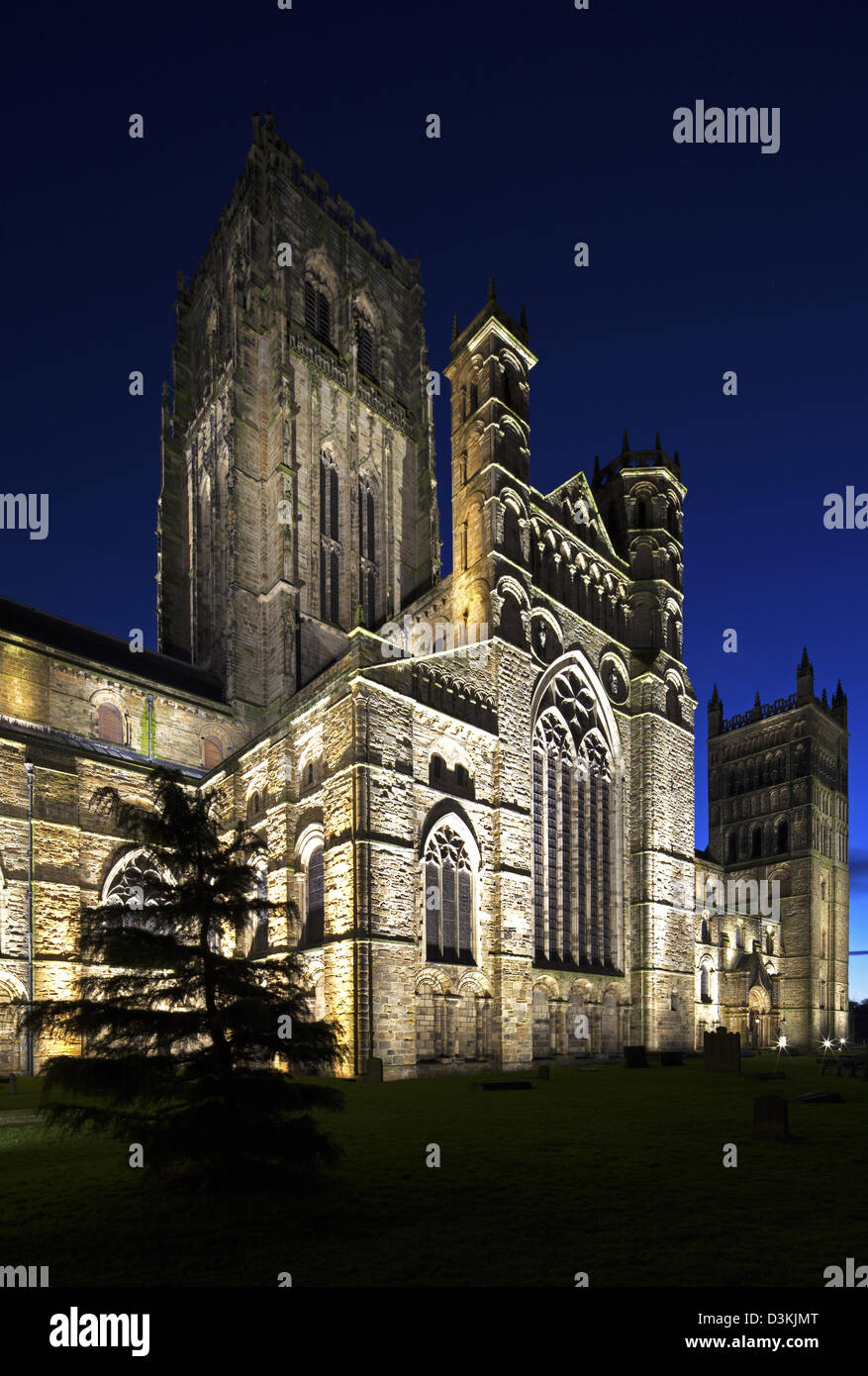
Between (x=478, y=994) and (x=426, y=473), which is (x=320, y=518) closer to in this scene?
(x=426, y=473)

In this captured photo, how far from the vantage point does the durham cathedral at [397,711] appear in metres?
25.4

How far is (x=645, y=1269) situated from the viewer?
20.8ft

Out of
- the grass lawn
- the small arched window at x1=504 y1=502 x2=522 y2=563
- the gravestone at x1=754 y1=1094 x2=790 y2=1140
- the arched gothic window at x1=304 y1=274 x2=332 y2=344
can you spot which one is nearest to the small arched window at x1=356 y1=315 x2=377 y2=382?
the arched gothic window at x1=304 y1=274 x2=332 y2=344

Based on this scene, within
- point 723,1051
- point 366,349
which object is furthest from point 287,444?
point 723,1051

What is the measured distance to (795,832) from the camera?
59.1 meters

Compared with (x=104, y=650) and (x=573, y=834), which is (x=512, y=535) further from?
(x=104, y=650)

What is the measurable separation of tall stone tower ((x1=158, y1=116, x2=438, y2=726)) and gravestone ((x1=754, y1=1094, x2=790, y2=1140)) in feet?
99.5

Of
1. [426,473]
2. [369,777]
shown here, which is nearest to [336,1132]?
[369,777]

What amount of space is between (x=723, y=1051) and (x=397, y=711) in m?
14.9

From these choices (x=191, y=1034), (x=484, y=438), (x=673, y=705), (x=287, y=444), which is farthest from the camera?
(x=287, y=444)

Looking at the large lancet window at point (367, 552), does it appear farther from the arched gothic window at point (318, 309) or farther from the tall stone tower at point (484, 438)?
the tall stone tower at point (484, 438)

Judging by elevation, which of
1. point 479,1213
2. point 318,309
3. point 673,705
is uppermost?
point 318,309

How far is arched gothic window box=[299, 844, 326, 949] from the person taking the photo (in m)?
25.8

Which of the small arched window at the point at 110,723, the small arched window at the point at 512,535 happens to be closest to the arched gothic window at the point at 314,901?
the small arched window at the point at 110,723
